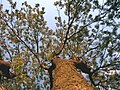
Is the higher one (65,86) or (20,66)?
(20,66)

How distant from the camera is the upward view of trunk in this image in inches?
244

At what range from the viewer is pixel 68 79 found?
6742 mm

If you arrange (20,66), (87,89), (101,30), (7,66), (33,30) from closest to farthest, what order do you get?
(87,89), (20,66), (7,66), (101,30), (33,30)

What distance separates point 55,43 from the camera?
15.4m

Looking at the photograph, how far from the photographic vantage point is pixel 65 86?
21.0 feet

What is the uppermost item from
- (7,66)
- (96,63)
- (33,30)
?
(33,30)

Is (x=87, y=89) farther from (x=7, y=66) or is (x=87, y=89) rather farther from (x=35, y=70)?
(x=35, y=70)

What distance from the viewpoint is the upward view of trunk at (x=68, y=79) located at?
20.4 feet

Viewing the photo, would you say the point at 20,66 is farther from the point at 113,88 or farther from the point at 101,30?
the point at 113,88

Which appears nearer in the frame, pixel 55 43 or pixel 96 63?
pixel 96 63

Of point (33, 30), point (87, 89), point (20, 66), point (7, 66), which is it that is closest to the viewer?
point (87, 89)

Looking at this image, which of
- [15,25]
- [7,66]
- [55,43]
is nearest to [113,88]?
[55,43]

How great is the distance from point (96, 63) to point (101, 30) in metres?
2.28

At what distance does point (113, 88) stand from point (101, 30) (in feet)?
11.2
